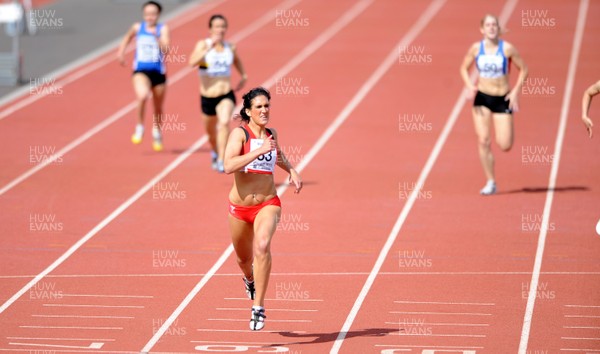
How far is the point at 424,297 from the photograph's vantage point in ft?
37.4

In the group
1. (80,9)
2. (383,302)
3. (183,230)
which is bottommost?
(383,302)

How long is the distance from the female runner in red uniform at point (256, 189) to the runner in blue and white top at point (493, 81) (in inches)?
217

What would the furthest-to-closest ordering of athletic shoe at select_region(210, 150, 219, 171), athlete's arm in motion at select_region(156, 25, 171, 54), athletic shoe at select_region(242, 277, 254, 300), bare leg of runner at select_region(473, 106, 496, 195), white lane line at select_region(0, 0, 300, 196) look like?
athlete's arm in motion at select_region(156, 25, 171, 54) < athletic shoe at select_region(210, 150, 219, 171) < white lane line at select_region(0, 0, 300, 196) < bare leg of runner at select_region(473, 106, 496, 195) < athletic shoe at select_region(242, 277, 254, 300)

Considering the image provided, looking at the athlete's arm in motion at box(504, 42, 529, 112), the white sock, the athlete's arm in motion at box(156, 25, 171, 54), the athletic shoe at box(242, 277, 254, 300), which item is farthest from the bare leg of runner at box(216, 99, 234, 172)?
the athletic shoe at box(242, 277, 254, 300)

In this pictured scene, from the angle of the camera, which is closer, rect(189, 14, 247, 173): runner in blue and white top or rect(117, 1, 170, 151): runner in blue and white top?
rect(189, 14, 247, 173): runner in blue and white top

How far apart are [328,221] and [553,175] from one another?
3853mm

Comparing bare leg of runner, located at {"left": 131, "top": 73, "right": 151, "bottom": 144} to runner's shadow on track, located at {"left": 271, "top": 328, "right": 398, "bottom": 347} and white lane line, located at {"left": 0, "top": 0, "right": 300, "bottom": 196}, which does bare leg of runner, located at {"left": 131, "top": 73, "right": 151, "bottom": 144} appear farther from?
runner's shadow on track, located at {"left": 271, "top": 328, "right": 398, "bottom": 347}

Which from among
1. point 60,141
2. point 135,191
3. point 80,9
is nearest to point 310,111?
point 60,141

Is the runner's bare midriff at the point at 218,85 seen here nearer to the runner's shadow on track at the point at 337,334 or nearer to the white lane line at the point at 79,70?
the white lane line at the point at 79,70

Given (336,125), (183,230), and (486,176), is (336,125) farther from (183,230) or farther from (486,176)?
(183,230)

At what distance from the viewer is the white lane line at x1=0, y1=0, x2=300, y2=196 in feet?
55.2

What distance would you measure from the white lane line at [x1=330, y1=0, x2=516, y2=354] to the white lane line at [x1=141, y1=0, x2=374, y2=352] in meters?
1.44

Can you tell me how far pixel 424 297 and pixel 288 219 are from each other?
3382 millimetres

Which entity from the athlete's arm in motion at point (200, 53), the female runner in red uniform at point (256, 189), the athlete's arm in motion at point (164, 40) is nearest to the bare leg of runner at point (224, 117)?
the athlete's arm in motion at point (200, 53)
